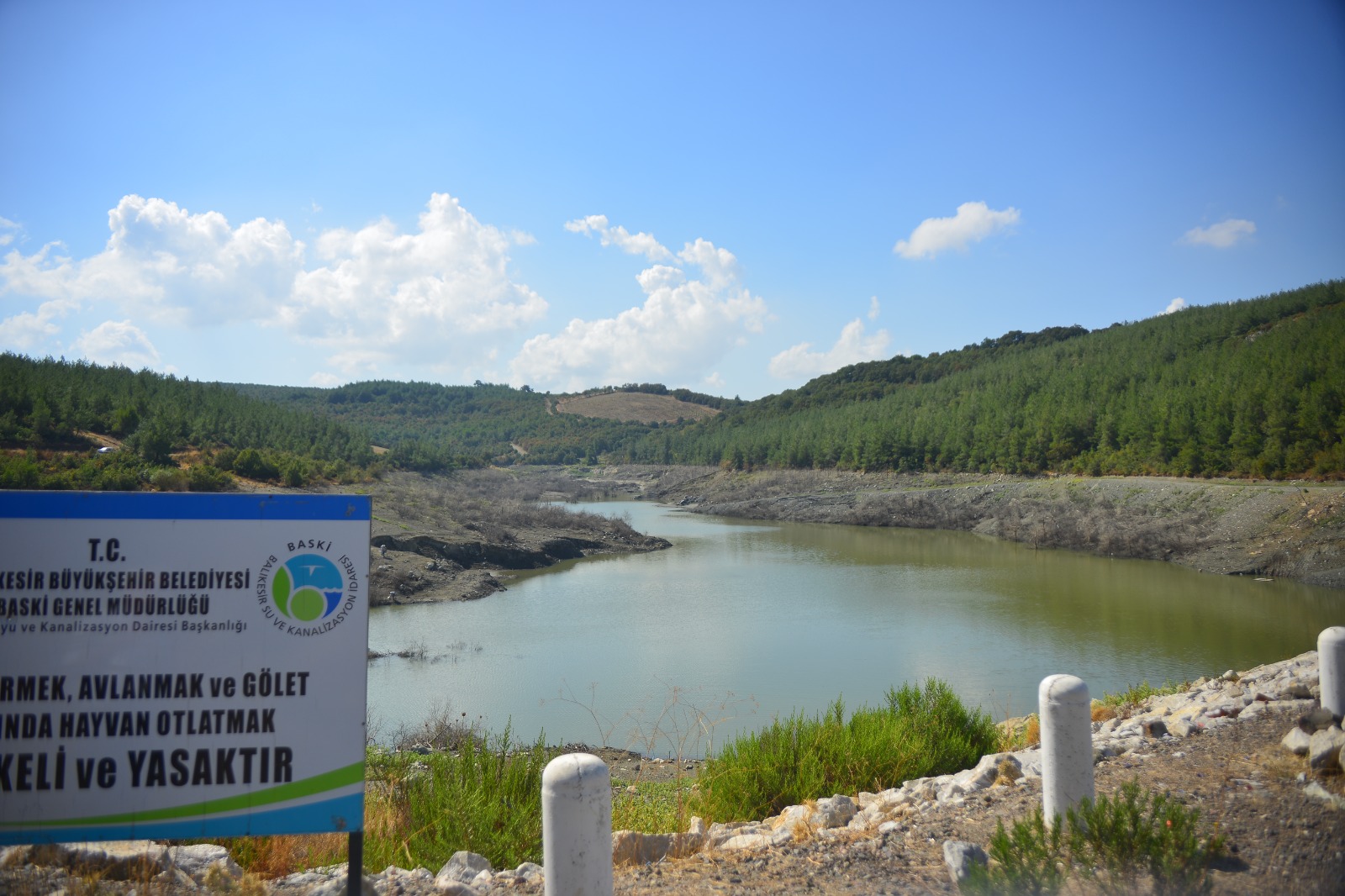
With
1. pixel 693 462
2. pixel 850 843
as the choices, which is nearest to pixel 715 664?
pixel 850 843

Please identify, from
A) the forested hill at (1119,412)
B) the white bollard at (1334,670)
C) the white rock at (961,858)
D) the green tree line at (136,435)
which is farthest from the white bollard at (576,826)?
the forested hill at (1119,412)

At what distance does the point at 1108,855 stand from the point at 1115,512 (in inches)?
1351

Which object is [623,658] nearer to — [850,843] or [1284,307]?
[850,843]

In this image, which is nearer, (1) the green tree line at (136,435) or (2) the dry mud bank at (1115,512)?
(1) the green tree line at (136,435)

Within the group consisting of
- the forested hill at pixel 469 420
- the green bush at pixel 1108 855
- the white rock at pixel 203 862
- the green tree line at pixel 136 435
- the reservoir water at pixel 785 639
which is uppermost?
the forested hill at pixel 469 420

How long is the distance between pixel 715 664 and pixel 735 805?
32.6 ft

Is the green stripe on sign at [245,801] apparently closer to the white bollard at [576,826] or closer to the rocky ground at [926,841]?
the rocky ground at [926,841]

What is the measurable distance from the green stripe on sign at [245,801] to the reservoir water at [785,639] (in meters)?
5.04

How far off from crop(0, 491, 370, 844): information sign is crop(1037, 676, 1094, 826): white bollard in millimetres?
2948

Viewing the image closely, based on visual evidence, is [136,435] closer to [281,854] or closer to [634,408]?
[281,854]

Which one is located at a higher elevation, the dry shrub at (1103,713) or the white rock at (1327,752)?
the white rock at (1327,752)

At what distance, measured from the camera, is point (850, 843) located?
13.7 feet

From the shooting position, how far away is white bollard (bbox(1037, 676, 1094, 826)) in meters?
3.65

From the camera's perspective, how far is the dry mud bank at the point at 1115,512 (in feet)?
82.8
